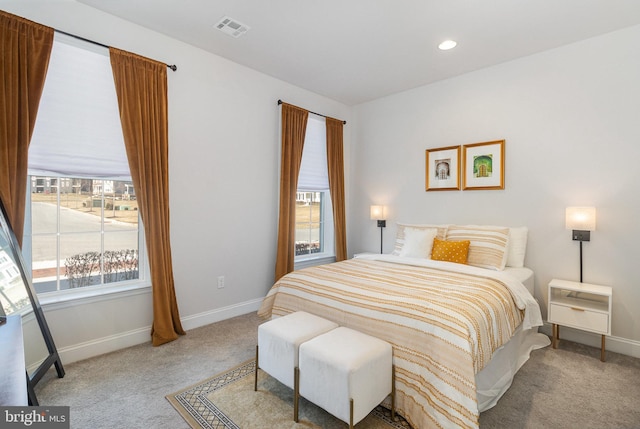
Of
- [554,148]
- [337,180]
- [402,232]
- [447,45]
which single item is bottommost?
[402,232]

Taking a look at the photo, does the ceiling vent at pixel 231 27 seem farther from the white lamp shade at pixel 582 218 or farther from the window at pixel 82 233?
the white lamp shade at pixel 582 218

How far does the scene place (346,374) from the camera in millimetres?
1539

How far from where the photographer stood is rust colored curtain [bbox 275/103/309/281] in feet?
12.3

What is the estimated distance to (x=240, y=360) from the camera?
2.46 m

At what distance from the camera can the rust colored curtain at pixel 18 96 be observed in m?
2.05

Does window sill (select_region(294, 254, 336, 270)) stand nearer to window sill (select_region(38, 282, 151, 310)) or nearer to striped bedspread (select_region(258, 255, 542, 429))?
striped bedspread (select_region(258, 255, 542, 429))

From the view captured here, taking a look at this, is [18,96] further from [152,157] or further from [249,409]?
[249,409]

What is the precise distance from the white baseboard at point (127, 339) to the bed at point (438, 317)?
878 millimetres

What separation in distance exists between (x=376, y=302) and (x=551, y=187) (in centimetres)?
238

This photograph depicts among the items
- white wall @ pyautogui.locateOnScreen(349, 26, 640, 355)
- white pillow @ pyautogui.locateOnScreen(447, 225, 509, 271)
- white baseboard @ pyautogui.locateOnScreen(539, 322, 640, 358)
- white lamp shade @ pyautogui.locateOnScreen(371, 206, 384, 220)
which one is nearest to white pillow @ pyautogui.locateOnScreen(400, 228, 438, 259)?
white pillow @ pyautogui.locateOnScreen(447, 225, 509, 271)

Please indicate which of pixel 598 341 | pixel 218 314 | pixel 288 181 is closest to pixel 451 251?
pixel 598 341

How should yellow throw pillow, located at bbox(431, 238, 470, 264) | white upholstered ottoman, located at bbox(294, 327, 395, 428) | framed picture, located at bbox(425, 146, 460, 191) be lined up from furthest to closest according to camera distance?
framed picture, located at bbox(425, 146, 460, 191) < yellow throw pillow, located at bbox(431, 238, 470, 264) < white upholstered ottoman, located at bbox(294, 327, 395, 428)

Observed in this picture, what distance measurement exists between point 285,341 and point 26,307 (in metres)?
1.74

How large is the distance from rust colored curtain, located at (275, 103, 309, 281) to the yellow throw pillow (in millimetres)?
1694
